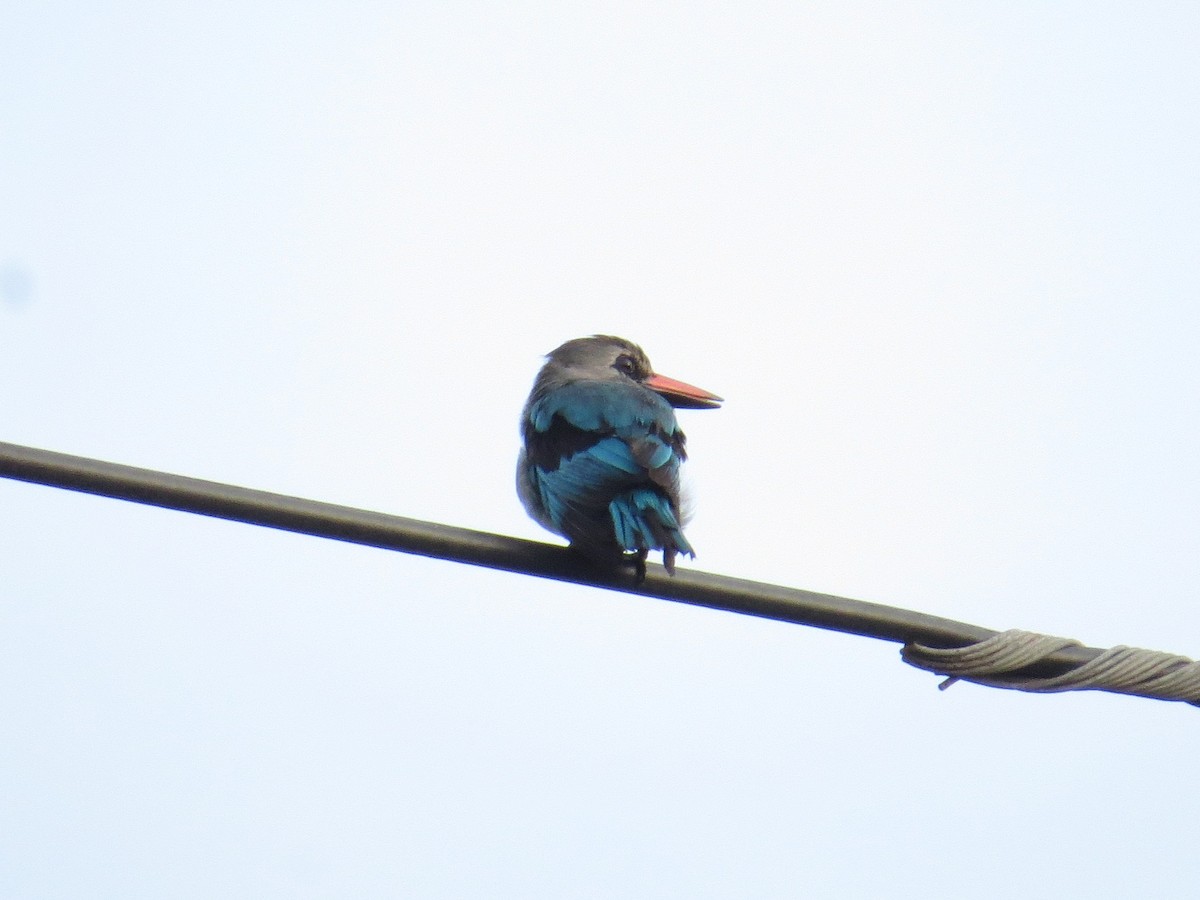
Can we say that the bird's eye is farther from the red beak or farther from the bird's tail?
the bird's tail

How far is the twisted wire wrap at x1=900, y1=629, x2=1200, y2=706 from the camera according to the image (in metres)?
3.45

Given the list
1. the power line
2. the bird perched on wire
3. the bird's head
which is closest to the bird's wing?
the bird perched on wire

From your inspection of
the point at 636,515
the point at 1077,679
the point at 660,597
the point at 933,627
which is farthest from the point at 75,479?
the point at 1077,679

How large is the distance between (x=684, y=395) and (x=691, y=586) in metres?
3.48

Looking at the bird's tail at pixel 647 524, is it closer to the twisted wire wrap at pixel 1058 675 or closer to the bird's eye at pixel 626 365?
the twisted wire wrap at pixel 1058 675

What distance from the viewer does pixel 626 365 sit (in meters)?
7.00

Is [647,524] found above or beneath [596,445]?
beneath

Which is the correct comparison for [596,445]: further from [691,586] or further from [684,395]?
[684,395]

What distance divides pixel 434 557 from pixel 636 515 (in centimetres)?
102

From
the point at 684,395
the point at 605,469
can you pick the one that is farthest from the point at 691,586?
the point at 684,395

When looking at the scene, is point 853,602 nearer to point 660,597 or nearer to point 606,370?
point 660,597

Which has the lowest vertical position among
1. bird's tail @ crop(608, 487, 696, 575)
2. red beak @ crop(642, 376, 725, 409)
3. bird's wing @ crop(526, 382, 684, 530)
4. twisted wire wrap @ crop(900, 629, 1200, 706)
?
twisted wire wrap @ crop(900, 629, 1200, 706)

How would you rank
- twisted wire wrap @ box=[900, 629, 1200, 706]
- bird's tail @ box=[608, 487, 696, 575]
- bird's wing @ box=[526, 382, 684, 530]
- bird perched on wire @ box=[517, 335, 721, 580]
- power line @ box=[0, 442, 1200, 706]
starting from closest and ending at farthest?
power line @ box=[0, 442, 1200, 706], twisted wire wrap @ box=[900, 629, 1200, 706], bird's tail @ box=[608, 487, 696, 575], bird perched on wire @ box=[517, 335, 721, 580], bird's wing @ box=[526, 382, 684, 530]

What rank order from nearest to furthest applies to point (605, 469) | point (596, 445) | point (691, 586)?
point (691, 586) → point (605, 469) → point (596, 445)
